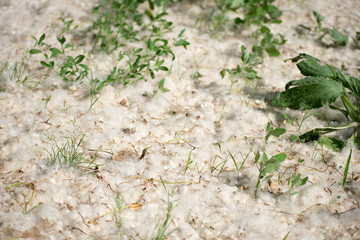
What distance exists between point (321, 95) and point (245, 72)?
0.73m

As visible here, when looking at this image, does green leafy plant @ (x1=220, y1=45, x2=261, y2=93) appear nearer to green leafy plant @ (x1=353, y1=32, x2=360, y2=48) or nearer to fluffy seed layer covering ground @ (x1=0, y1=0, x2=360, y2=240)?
fluffy seed layer covering ground @ (x1=0, y1=0, x2=360, y2=240)

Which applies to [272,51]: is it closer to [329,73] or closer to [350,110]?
[329,73]

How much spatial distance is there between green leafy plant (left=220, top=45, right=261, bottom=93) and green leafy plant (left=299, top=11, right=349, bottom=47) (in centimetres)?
84

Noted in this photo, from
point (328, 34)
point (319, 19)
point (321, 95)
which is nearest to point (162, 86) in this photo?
point (321, 95)

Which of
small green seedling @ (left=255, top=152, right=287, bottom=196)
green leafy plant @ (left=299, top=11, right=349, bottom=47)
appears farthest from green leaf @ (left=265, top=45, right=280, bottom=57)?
small green seedling @ (left=255, top=152, right=287, bottom=196)

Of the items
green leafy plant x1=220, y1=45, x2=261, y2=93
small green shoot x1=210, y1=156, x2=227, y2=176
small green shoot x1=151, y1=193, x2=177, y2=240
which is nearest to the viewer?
small green shoot x1=151, y1=193, x2=177, y2=240

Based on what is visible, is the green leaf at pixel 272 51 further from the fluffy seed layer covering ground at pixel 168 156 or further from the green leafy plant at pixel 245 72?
the green leafy plant at pixel 245 72

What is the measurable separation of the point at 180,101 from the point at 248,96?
0.54m

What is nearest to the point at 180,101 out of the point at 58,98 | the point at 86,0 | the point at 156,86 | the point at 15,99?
the point at 156,86

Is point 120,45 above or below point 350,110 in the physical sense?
above

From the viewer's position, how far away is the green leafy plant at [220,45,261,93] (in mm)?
2996

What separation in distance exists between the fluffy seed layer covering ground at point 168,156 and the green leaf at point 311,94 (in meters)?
0.17

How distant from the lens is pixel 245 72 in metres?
3.14

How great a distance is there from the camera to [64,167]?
91.9 inches
